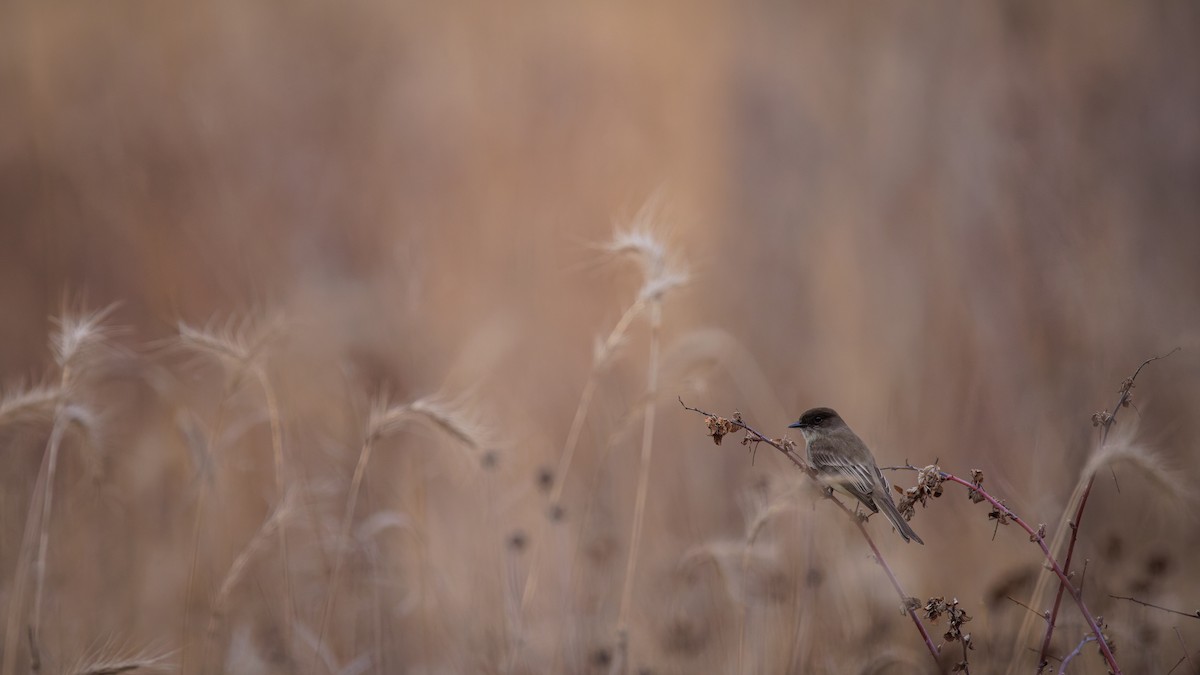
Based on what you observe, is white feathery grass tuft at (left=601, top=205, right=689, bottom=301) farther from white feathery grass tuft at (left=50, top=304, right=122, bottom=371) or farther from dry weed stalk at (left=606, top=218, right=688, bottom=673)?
white feathery grass tuft at (left=50, top=304, right=122, bottom=371)

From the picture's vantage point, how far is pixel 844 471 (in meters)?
1.60

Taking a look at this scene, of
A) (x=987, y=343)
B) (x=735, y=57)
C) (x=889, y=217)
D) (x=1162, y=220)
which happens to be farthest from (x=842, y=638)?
(x=735, y=57)

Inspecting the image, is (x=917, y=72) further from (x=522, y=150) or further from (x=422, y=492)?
(x=422, y=492)

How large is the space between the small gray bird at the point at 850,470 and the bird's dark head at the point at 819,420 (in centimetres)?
4

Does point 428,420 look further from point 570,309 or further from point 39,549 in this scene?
point 570,309

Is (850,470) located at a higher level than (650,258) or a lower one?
lower

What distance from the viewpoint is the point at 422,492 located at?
3.42 meters

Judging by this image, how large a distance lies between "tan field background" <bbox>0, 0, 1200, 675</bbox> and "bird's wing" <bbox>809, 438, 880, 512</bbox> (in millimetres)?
83

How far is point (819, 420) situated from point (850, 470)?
26cm

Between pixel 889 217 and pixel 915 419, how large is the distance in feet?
9.94

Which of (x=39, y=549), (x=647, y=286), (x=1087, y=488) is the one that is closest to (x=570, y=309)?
(x=647, y=286)

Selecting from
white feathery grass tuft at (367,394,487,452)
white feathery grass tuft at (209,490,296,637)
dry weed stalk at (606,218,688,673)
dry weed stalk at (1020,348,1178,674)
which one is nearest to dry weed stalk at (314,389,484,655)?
white feathery grass tuft at (367,394,487,452)

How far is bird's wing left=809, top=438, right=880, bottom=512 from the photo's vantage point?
1.58m

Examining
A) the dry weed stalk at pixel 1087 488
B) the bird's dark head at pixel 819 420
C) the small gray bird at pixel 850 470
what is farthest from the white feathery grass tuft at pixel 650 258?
the dry weed stalk at pixel 1087 488
